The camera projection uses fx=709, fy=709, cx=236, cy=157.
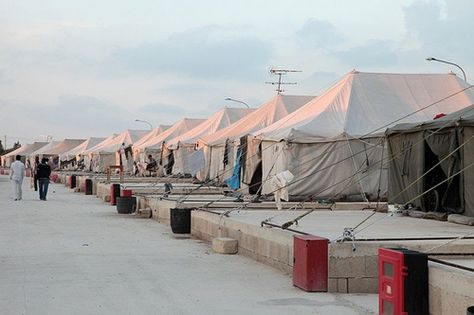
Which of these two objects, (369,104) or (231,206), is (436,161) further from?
(369,104)

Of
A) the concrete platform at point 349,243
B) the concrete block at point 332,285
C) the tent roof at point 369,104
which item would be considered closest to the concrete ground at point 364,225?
the concrete platform at point 349,243

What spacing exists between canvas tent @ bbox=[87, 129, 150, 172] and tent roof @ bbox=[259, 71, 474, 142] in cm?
3216

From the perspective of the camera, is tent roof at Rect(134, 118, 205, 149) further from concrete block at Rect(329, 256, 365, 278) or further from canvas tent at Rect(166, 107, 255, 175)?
concrete block at Rect(329, 256, 365, 278)

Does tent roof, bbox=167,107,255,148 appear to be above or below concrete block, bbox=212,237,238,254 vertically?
above

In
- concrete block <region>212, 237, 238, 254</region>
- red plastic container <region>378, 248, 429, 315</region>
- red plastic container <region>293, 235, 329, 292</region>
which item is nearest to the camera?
red plastic container <region>378, 248, 429, 315</region>

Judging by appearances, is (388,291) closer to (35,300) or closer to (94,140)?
(35,300)

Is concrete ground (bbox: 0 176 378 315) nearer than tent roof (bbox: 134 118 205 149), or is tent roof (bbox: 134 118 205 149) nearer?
concrete ground (bbox: 0 176 378 315)

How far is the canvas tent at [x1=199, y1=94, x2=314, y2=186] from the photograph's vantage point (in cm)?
2989

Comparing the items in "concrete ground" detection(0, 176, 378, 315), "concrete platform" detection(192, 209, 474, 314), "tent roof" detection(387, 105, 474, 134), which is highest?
"tent roof" detection(387, 105, 474, 134)

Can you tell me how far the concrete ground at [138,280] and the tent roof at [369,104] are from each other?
7.36 meters

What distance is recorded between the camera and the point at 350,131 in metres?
20.6

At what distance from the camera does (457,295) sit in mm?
6176

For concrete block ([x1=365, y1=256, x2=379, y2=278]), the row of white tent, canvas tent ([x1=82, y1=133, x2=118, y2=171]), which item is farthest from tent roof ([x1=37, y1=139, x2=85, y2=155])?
concrete block ([x1=365, y1=256, x2=379, y2=278])

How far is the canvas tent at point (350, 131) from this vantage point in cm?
2025
